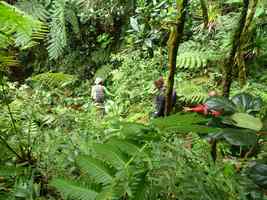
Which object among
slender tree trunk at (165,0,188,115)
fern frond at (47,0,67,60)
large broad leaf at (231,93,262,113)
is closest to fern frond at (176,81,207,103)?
fern frond at (47,0,67,60)

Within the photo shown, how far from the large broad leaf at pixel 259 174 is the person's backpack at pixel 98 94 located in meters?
5.45

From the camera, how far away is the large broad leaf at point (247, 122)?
1.23 m

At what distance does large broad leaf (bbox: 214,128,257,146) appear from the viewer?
47.7 inches

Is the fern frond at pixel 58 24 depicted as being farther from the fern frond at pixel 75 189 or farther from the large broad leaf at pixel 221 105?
the fern frond at pixel 75 189

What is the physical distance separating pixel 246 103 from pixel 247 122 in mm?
276

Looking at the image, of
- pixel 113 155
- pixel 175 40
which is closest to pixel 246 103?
pixel 175 40

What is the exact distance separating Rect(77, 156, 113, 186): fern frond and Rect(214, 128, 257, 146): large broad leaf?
1.20 ft

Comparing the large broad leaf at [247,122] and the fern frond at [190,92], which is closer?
the large broad leaf at [247,122]

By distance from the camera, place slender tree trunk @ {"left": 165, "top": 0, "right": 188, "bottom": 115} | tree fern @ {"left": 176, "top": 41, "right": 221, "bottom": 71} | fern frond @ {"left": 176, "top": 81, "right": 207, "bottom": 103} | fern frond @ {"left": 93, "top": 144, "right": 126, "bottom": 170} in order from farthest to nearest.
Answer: tree fern @ {"left": 176, "top": 41, "right": 221, "bottom": 71} → fern frond @ {"left": 176, "top": 81, "right": 207, "bottom": 103} → slender tree trunk @ {"left": 165, "top": 0, "right": 188, "bottom": 115} → fern frond @ {"left": 93, "top": 144, "right": 126, "bottom": 170}

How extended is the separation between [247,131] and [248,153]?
25 cm

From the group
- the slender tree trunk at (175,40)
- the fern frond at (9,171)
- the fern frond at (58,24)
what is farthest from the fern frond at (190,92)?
the fern frond at (9,171)

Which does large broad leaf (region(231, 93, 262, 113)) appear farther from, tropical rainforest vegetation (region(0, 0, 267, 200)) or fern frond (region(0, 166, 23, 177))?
fern frond (region(0, 166, 23, 177))

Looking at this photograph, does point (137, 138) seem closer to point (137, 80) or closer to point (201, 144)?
point (201, 144)

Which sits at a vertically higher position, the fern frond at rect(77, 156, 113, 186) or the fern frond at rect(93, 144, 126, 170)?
the fern frond at rect(93, 144, 126, 170)
